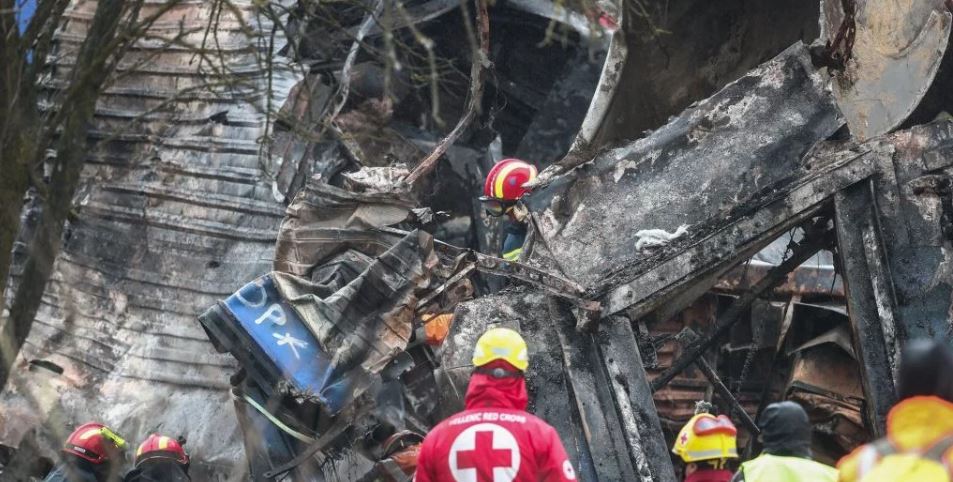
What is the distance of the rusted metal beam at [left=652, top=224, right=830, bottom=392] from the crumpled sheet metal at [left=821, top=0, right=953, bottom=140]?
0.83m

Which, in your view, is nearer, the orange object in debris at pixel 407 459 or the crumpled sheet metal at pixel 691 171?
the crumpled sheet metal at pixel 691 171

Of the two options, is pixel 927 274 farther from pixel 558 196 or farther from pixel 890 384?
pixel 558 196

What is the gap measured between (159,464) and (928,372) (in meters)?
4.83

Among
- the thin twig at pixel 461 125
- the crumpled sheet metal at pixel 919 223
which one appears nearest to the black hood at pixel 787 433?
the crumpled sheet metal at pixel 919 223

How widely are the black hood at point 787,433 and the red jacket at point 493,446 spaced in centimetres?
85

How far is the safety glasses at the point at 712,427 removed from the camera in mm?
5902

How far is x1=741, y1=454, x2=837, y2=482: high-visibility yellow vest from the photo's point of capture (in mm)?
3693

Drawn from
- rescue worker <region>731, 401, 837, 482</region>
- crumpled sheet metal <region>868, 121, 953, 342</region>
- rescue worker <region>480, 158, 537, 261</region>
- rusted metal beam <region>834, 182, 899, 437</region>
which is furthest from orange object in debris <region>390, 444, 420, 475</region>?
rescue worker <region>731, 401, 837, 482</region>

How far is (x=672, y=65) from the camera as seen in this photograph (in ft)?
27.9

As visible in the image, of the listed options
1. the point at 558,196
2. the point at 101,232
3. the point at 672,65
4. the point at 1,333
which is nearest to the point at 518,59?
Answer: the point at 672,65

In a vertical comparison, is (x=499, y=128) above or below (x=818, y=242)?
above

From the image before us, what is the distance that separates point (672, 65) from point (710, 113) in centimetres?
194

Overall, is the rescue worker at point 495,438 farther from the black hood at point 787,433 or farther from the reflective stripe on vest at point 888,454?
the reflective stripe on vest at point 888,454

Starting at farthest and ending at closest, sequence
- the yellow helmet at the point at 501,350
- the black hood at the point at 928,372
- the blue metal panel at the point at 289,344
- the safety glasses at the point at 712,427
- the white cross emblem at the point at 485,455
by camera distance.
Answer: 1. the blue metal panel at the point at 289,344
2. the safety glasses at the point at 712,427
3. the yellow helmet at the point at 501,350
4. the white cross emblem at the point at 485,455
5. the black hood at the point at 928,372
